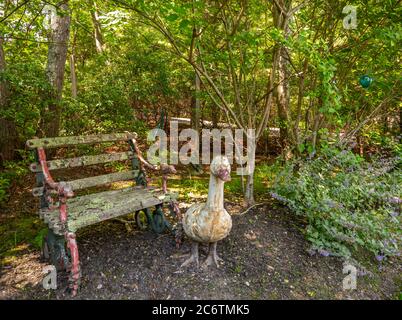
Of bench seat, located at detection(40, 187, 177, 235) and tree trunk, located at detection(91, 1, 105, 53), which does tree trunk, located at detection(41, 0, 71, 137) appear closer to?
bench seat, located at detection(40, 187, 177, 235)

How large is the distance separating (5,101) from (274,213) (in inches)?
159

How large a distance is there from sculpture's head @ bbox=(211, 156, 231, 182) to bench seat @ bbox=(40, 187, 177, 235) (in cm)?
93

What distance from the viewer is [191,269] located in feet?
9.38

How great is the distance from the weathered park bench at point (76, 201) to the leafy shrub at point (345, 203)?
5.25 feet

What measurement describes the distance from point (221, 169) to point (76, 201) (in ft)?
5.41

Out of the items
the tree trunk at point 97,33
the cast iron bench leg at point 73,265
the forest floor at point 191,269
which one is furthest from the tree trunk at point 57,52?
the tree trunk at point 97,33

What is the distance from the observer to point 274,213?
4109 millimetres

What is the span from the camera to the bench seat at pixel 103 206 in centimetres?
261

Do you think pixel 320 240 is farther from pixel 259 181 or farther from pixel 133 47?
pixel 133 47

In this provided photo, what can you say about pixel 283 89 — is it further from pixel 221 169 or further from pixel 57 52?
pixel 57 52

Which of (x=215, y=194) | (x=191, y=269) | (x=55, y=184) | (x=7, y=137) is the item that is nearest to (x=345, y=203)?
(x=215, y=194)

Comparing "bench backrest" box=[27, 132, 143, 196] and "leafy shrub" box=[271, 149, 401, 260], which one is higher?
"bench backrest" box=[27, 132, 143, 196]

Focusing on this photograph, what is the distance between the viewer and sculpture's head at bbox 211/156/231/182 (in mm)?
2549

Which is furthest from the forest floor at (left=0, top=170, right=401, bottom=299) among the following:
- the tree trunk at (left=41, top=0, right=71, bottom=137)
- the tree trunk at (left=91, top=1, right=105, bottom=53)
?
the tree trunk at (left=91, top=1, right=105, bottom=53)
